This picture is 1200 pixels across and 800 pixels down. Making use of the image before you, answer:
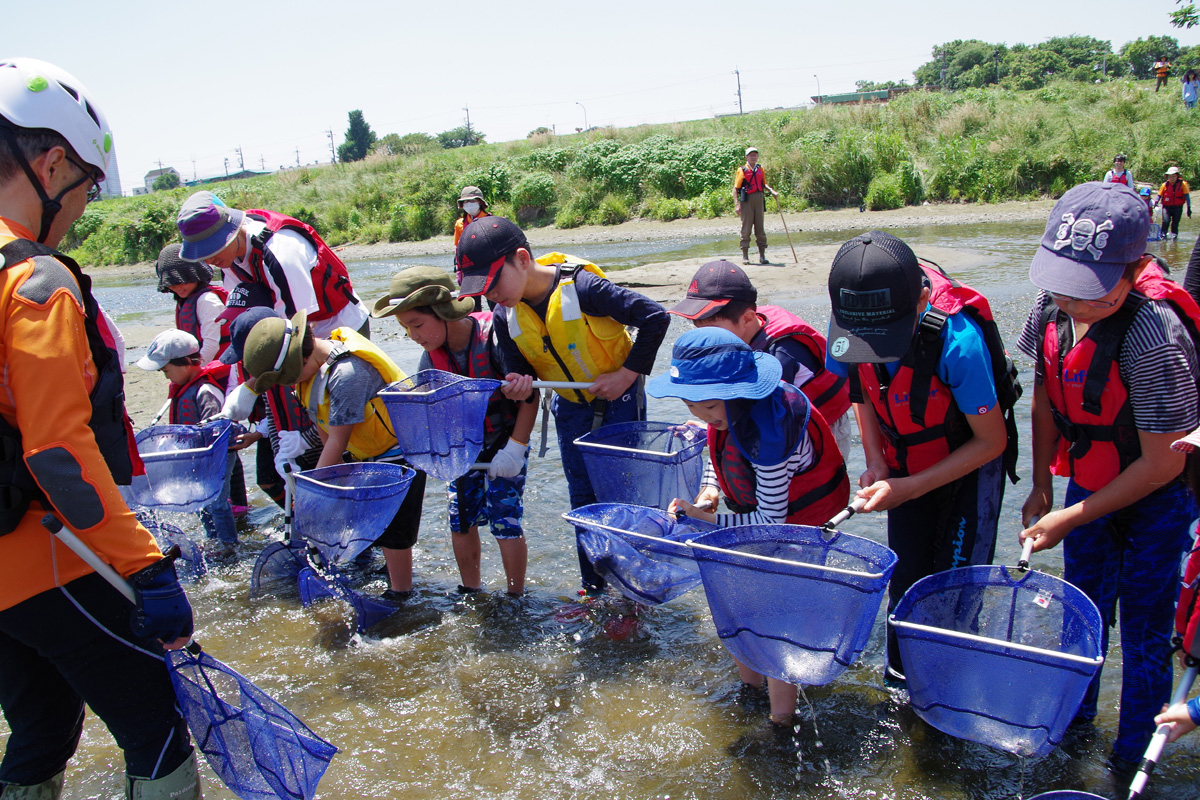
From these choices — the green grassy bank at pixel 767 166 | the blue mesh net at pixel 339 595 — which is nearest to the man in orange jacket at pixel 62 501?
the blue mesh net at pixel 339 595

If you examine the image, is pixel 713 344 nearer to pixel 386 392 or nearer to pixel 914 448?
pixel 914 448

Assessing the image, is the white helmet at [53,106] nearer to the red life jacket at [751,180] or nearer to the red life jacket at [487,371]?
the red life jacket at [487,371]

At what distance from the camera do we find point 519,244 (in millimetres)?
3701

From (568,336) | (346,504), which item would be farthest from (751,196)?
(346,504)

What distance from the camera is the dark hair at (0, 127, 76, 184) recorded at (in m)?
2.14

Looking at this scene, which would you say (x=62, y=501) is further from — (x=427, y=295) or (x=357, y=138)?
(x=357, y=138)

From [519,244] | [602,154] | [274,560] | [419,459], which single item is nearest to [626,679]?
[419,459]

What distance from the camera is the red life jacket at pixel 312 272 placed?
4.79m

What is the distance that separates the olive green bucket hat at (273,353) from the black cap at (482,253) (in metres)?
0.86

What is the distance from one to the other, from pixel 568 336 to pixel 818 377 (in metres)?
1.18

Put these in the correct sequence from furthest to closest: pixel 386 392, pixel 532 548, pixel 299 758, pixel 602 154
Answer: pixel 602 154
pixel 532 548
pixel 386 392
pixel 299 758

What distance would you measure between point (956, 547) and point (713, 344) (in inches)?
44.7

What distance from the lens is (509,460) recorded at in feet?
13.1

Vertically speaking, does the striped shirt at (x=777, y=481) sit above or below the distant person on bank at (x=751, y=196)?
below
